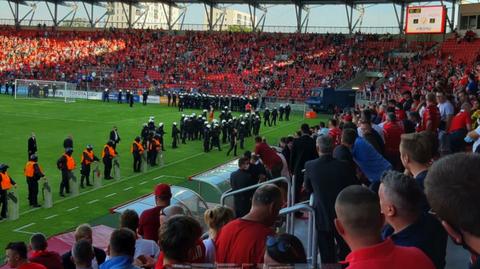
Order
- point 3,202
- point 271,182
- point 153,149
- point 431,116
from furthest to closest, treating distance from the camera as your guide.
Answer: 1. point 153,149
2. point 3,202
3. point 431,116
4. point 271,182

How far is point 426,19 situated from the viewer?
42.5 metres

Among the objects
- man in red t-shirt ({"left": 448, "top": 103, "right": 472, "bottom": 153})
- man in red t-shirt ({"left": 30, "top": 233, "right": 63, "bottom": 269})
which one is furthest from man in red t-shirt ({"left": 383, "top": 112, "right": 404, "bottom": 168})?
man in red t-shirt ({"left": 30, "top": 233, "right": 63, "bottom": 269})

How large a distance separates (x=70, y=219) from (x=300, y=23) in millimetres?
45729

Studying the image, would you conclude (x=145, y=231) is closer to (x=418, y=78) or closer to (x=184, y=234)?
(x=184, y=234)

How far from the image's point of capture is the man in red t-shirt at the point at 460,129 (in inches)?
309

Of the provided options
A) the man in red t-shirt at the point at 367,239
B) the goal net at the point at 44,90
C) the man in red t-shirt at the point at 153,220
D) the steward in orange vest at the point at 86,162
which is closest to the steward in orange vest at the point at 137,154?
the steward in orange vest at the point at 86,162

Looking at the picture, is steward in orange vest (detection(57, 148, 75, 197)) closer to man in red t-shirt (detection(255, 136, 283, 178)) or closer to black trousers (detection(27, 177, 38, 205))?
black trousers (detection(27, 177, 38, 205))

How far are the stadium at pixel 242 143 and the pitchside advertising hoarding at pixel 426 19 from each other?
0.12 meters

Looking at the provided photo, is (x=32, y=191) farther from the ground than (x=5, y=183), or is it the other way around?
(x=5, y=183)

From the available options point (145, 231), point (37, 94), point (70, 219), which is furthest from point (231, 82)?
point (145, 231)

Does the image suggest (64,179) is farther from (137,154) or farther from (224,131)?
(224,131)

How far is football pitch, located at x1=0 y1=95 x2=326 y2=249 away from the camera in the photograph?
1289 cm

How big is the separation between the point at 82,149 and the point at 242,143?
6.67 meters

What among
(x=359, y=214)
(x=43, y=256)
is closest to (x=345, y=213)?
(x=359, y=214)
